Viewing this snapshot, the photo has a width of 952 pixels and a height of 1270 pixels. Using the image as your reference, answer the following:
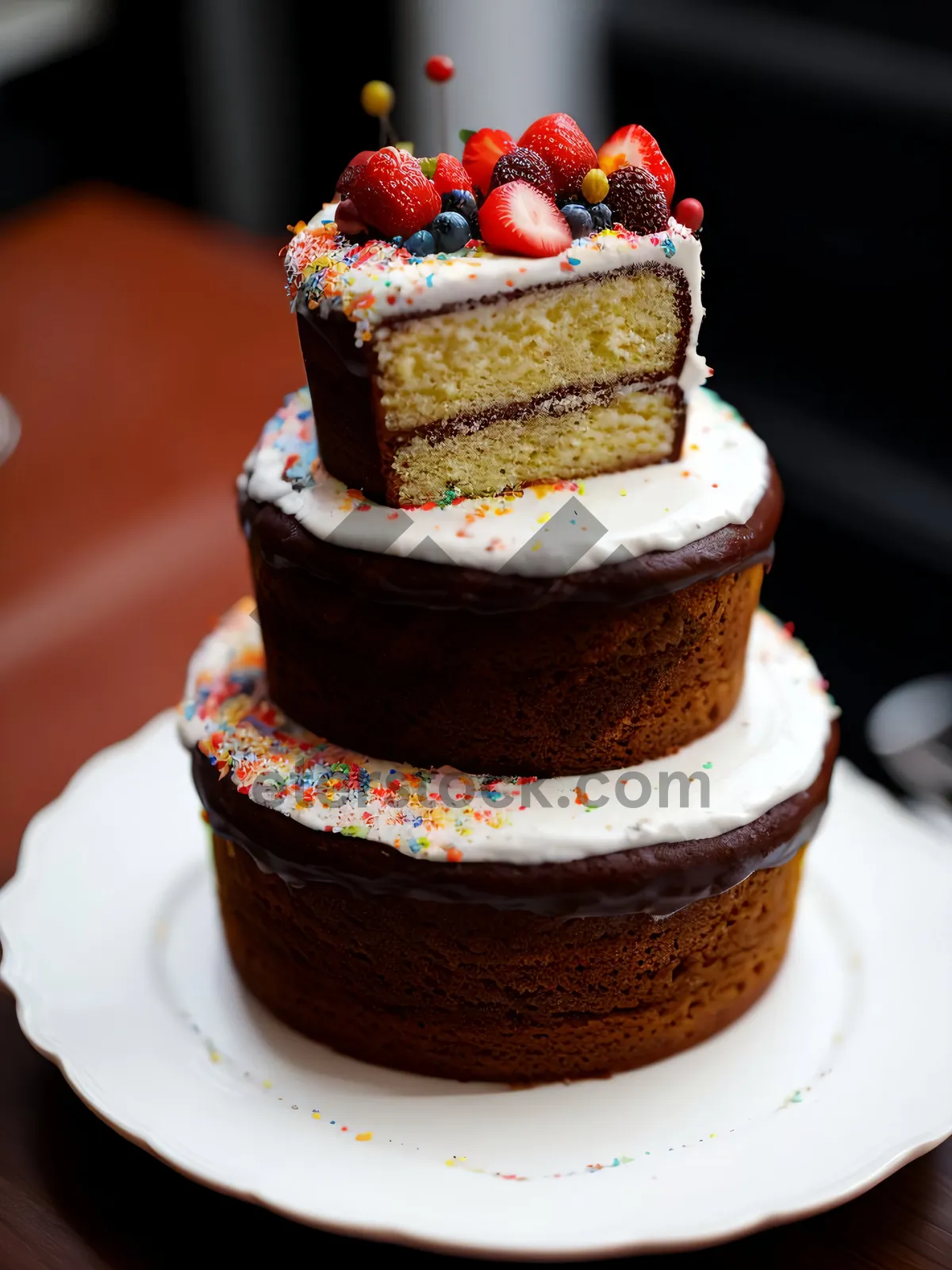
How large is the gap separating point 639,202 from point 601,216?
0.15 feet

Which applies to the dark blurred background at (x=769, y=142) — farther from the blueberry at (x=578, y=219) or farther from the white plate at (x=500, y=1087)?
the blueberry at (x=578, y=219)

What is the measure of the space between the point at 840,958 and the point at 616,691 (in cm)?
64

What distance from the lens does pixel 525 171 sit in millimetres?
1702

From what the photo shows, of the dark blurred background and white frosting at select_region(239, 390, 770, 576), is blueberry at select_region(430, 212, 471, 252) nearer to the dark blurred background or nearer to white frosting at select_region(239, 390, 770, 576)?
white frosting at select_region(239, 390, 770, 576)

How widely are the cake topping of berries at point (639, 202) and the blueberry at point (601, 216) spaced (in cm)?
2

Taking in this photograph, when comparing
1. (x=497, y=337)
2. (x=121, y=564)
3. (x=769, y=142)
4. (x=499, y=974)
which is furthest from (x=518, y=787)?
(x=769, y=142)

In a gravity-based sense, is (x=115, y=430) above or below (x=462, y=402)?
below

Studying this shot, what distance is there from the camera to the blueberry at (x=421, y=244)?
165 centimetres

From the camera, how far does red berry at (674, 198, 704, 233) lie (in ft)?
5.65

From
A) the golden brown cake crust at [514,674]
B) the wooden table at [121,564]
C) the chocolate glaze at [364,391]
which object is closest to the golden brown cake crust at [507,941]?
the golden brown cake crust at [514,674]

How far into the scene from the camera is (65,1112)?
1.89 metres

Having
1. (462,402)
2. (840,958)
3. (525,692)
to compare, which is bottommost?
(840,958)

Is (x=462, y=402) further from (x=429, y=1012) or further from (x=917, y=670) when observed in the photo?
(x=917, y=670)

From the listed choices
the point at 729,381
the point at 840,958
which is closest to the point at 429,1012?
the point at 840,958
